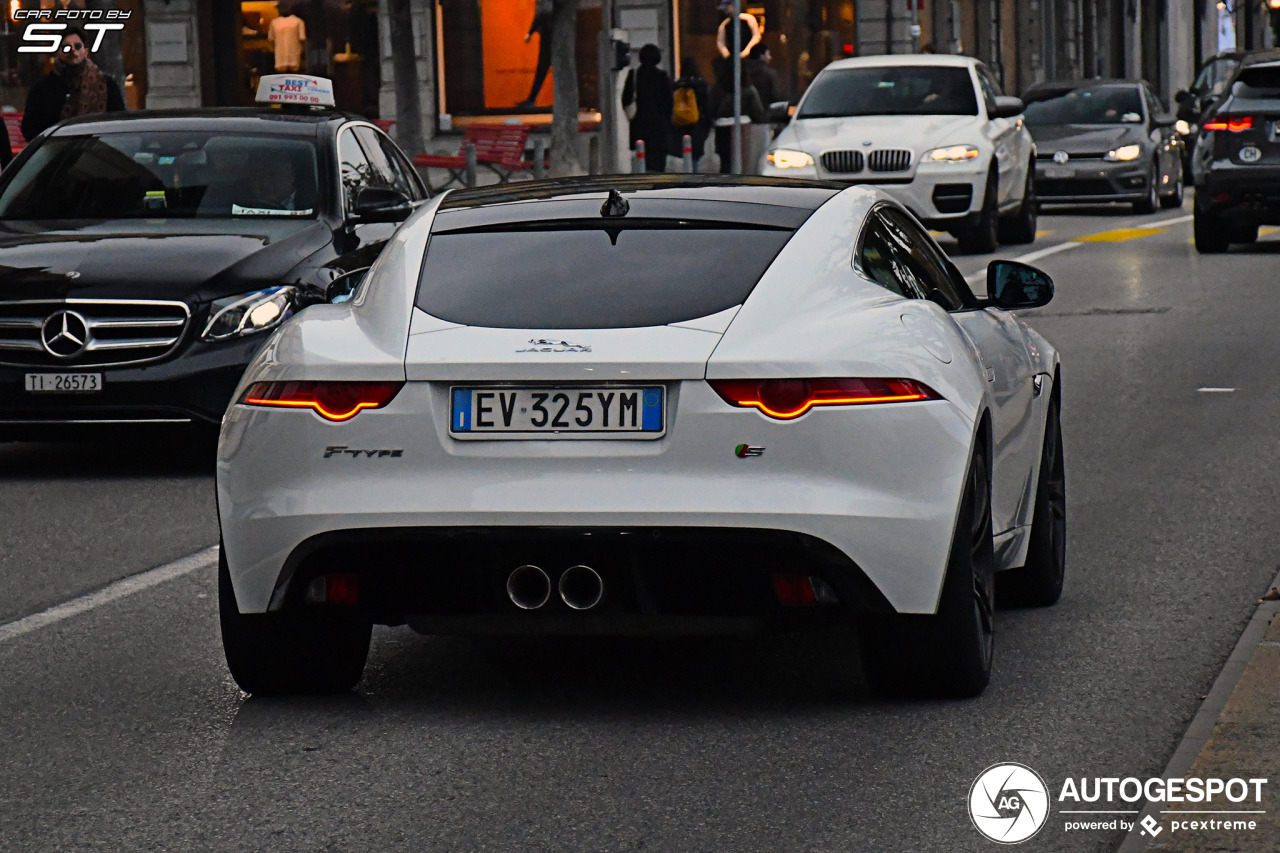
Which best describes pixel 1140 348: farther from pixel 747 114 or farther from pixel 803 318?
pixel 747 114

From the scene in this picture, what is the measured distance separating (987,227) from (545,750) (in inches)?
705

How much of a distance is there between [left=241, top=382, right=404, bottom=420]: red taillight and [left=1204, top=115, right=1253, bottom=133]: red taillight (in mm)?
16445

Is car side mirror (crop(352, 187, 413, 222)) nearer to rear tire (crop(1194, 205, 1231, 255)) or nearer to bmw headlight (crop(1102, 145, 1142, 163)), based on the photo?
rear tire (crop(1194, 205, 1231, 255))

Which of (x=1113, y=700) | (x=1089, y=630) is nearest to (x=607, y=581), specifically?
(x=1113, y=700)

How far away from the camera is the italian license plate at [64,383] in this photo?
10102mm

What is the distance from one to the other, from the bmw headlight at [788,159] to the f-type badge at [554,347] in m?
16.6

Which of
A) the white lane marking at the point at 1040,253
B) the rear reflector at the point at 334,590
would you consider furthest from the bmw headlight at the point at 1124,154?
the rear reflector at the point at 334,590

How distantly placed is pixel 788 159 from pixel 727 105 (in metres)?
10.9

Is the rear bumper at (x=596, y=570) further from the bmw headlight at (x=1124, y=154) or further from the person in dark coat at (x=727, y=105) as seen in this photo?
the person in dark coat at (x=727, y=105)

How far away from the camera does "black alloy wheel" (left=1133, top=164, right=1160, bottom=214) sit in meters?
29.7

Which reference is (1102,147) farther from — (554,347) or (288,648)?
(554,347)

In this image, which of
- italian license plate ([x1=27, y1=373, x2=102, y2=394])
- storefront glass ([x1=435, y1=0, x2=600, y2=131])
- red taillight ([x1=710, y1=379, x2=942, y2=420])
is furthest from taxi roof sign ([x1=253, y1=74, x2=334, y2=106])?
storefront glass ([x1=435, y1=0, x2=600, y2=131])

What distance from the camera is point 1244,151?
68.5ft

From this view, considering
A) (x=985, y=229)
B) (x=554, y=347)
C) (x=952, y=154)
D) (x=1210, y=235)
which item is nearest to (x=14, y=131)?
(x=985, y=229)
